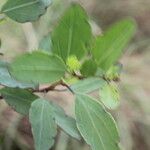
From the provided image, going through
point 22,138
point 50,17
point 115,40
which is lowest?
point 22,138

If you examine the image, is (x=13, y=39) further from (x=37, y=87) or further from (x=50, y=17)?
(x=37, y=87)

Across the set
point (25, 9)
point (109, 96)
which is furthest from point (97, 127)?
point (25, 9)

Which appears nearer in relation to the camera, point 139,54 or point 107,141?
point 107,141

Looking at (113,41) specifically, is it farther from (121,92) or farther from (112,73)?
(121,92)

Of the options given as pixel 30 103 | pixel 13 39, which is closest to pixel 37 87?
pixel 30 103

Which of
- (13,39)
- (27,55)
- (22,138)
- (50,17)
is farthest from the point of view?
(50,17)

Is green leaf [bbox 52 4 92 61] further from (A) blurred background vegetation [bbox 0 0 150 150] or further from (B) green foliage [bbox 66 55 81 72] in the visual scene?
(A) blurred background vegetation [bbox 0 0 150 150]
